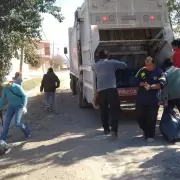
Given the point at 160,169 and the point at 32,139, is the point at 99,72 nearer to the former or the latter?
the point at 32,139

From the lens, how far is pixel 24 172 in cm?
486

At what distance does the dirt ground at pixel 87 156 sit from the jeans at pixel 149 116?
0.68 ft

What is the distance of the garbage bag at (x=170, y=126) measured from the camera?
18.9ft

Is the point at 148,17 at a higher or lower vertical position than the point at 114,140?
higher

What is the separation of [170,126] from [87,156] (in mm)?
1653

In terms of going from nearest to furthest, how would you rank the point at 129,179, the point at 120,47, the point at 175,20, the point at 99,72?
1. the point at 129,179
2. the point at 99,72
3. the point at 120,47
4. the point at 175,20

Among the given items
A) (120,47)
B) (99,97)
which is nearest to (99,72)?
(99,97)

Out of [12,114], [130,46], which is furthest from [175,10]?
[12,114]

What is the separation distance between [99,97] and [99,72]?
1.70 ft

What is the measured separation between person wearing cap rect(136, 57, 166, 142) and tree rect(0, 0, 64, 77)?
308 inches

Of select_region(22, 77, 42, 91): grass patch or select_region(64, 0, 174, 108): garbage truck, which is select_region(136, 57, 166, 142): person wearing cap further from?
select_region(22, 77, 42, 91): grass patch

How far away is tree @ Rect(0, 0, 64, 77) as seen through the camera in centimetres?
1227

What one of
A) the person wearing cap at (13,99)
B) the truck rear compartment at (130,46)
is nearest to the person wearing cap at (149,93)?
the person wearing cap at (13,99)

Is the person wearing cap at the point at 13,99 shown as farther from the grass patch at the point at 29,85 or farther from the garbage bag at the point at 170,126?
the grass patch at the point at 29,85
